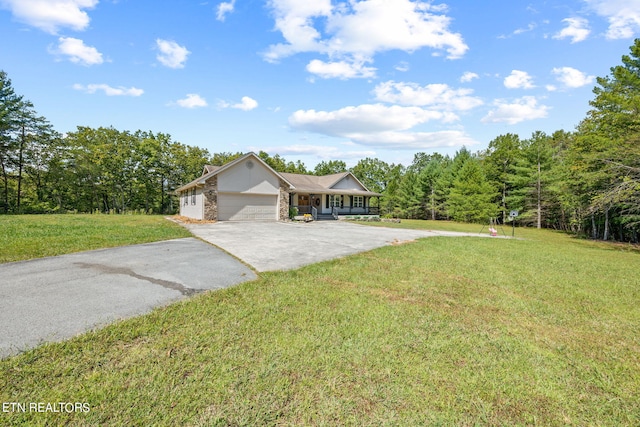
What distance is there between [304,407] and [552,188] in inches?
1182

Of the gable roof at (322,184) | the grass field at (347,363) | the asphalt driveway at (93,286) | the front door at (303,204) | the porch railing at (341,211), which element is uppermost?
the gable roof at (322,184)

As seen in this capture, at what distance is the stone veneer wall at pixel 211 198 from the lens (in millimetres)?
19047

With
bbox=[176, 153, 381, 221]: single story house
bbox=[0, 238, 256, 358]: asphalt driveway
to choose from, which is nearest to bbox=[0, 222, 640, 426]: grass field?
bbox=[0, 238, 256, 358]: asphalt driveway

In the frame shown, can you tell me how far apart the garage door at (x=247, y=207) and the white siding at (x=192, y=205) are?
1349 mm

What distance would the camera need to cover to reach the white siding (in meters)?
19.8

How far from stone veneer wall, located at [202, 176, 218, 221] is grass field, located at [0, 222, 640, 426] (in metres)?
15.3

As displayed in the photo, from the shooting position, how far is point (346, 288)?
17.7 ft

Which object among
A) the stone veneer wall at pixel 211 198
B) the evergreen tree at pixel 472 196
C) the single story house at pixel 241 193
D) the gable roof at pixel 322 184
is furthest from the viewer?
the evergreen tree at pixel 472 196

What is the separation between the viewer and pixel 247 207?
67.9 feet

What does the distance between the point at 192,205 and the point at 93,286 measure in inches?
732

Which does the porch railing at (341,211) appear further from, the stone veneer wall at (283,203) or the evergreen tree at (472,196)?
the evergreen tree at (472,196)

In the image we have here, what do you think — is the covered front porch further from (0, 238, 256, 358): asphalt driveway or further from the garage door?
(0, 238, 256, 358): asphalt driveway

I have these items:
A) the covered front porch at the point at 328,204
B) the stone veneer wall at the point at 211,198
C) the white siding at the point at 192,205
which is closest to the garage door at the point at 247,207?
the stone veneer wall at the point at 211,198

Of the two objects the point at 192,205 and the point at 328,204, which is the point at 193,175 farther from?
the point at 328,204
